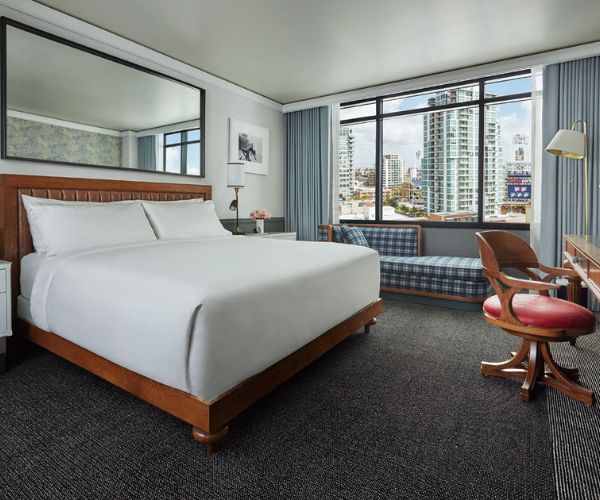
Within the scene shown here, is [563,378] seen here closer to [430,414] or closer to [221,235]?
[430,414]

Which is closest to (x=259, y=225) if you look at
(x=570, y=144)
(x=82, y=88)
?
(x=82, y=88)

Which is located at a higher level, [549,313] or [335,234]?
[335,234]

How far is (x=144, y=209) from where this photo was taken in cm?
340

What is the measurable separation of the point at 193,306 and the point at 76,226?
1653mm

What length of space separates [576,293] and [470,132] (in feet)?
8.53

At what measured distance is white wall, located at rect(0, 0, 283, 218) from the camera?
Result: 9.94 feet

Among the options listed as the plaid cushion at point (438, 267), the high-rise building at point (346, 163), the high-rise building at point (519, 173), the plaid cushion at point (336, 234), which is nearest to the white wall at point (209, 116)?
the high-rise building at point (346, 163)

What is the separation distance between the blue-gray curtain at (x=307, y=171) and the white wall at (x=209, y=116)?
0.54 feet

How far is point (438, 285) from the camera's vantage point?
163 inches

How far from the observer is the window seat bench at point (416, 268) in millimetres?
3957

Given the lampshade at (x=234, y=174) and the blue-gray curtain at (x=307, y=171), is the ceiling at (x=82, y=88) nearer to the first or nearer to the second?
the lampshade at (x=234, y=174)

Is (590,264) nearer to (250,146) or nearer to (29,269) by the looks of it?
(29,269)

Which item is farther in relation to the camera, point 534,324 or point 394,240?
point 394,240

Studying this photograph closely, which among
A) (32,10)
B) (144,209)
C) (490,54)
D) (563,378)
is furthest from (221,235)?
(490,54)
